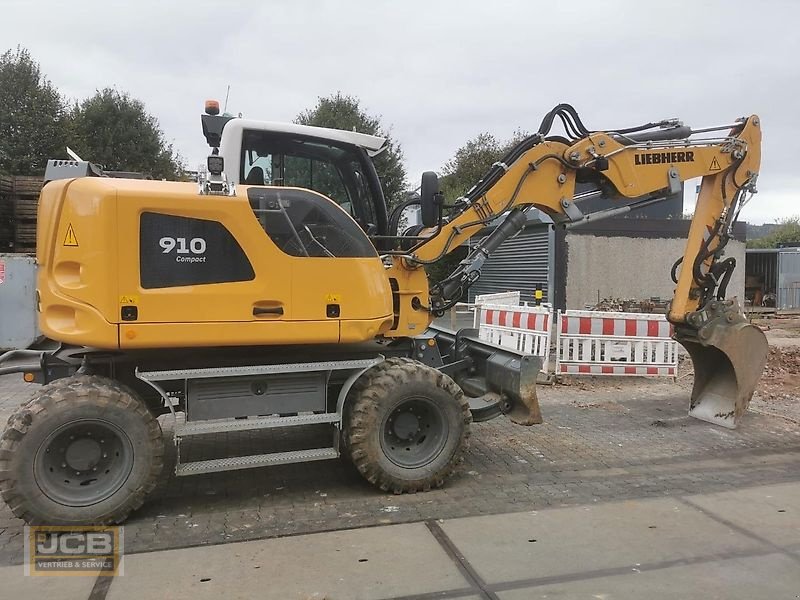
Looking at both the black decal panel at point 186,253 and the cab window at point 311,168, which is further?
the cab window at point 311,168

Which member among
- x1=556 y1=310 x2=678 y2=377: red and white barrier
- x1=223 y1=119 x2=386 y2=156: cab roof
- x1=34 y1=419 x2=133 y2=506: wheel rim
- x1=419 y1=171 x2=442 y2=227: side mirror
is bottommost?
x1=34 y1=419 x2=133 y2=506: wheel rim

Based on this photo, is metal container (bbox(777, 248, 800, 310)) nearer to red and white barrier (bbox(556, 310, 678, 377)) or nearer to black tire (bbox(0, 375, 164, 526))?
red and white barrier (bbox(556, 310, 678, 377))

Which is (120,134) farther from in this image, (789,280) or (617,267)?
(789,280)

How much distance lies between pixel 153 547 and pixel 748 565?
379cm

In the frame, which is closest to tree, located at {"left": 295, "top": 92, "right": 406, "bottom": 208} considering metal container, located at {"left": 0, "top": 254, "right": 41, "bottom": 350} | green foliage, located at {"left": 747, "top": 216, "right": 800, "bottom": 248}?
metal container, located at {"left": 0, "top": 254, "right": 41, "bottom": 350}

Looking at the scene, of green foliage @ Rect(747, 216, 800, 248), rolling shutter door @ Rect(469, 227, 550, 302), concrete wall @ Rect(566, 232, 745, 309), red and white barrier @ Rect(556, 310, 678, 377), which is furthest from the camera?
green foliage @ Rect(747, 216, 800, 248)

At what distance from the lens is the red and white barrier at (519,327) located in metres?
9.88

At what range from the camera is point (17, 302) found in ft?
38.7

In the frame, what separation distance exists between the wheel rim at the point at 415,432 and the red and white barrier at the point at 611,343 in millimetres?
4751

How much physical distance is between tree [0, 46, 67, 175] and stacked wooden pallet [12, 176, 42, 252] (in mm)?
7518

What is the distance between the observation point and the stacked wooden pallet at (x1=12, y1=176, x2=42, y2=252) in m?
13.7

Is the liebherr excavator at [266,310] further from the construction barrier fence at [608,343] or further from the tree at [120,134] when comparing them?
the tree at [120,134]

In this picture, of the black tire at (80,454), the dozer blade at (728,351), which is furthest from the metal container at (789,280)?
the black tire at (80,454)

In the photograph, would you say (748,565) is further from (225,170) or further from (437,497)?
(225,170)
